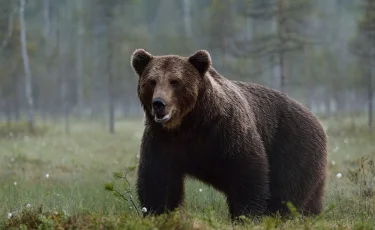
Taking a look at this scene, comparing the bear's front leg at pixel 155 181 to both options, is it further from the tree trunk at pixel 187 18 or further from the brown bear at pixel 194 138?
the tree trunk at pixel 187 18

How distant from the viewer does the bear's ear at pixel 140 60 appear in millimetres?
6363

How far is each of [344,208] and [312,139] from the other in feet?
3.40

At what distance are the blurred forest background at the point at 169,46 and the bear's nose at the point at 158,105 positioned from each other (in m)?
16.8

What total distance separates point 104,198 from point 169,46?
36.0 meters

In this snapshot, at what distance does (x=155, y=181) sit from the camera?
6.40 m

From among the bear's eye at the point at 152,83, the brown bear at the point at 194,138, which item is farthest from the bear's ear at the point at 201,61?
the bear's eye at the point at 152,83

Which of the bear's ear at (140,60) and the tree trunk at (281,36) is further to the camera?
the tree trunk at (281,36)

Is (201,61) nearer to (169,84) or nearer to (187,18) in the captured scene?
(169,84)

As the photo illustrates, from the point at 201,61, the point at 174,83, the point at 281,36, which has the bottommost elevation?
the point at 281,36

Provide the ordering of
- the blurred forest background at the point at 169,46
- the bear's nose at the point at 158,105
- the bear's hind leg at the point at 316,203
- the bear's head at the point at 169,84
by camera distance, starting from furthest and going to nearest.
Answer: the blurred forest background at the point at 169,46
the bear's hind leg at the point at 316,203
the bear's head at the point at 169,84
the bear's nose at the point at 158,105

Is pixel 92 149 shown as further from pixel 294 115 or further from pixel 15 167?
pixel 294 115

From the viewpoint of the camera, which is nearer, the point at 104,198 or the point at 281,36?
the point at 104,198

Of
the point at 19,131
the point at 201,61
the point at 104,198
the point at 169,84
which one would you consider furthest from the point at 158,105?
the point at 19,131

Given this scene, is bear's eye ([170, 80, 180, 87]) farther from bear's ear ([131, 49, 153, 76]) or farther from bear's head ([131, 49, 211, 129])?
bear's ear ([131, 49, 153, 76])
